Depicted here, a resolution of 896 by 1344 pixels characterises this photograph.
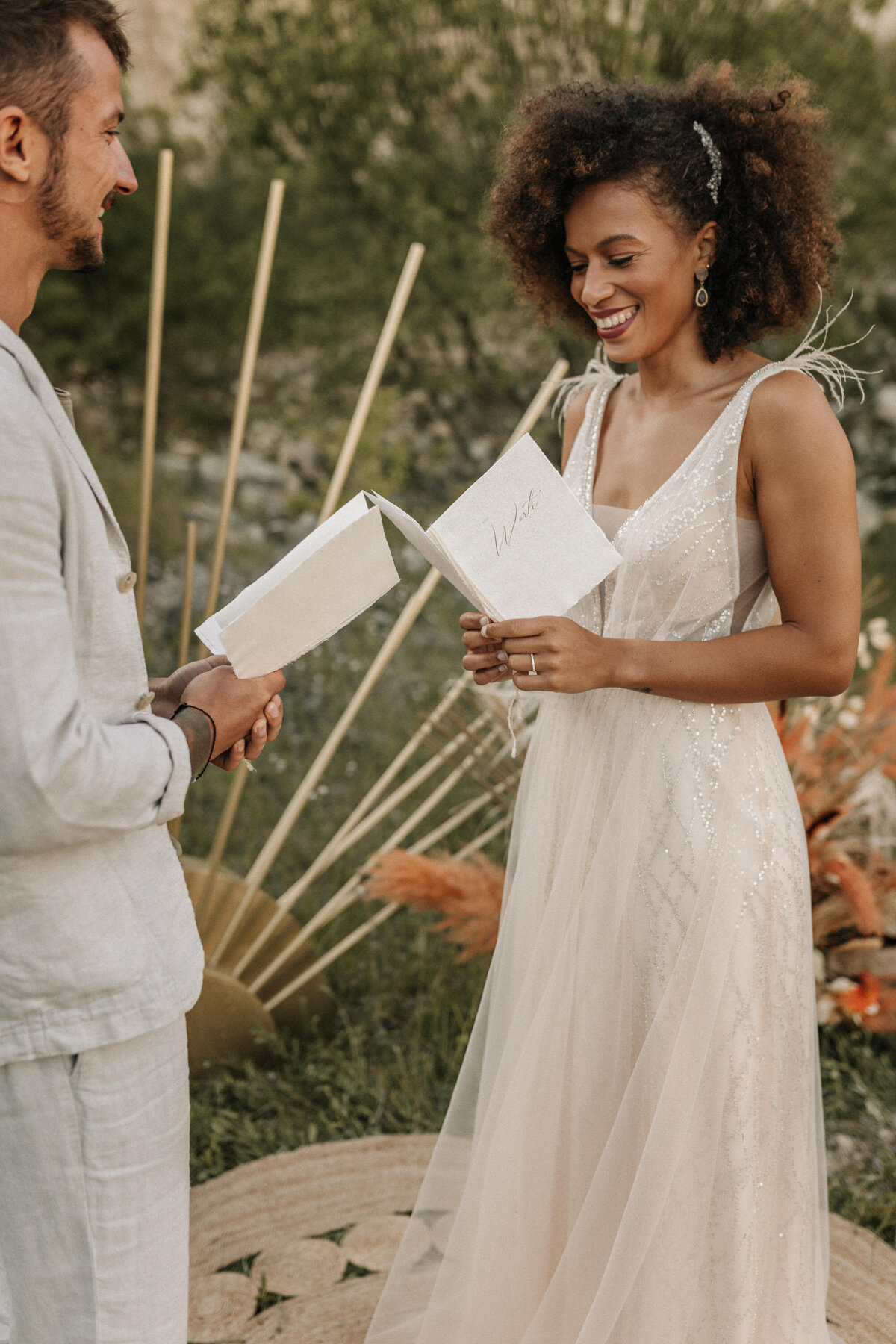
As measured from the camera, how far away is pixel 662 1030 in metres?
1.83

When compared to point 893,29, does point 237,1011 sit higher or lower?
lower

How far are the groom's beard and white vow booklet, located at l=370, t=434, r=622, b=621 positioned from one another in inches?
21.1

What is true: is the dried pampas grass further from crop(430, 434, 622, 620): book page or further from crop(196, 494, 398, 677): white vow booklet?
crop(196, 494, 398, 677): white vow booklet

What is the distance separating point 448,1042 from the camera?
3.33m

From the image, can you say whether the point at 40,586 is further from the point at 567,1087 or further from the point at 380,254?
the point at 380,254

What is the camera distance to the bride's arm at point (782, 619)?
5.65 ft

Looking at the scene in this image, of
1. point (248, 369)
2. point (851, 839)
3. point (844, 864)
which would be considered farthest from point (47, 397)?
point (851, 839)

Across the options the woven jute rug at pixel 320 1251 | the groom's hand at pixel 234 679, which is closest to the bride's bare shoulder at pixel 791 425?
the groom's hand at pixel 234 679

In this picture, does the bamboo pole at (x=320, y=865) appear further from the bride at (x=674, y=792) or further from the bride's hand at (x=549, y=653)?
the bride's hand at (x=549, y=653)

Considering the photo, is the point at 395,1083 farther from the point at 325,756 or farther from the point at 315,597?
the point at 315,597

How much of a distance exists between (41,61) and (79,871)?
Answer: 89 cm

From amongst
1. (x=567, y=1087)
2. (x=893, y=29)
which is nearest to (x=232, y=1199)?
(x=567, y=1087)

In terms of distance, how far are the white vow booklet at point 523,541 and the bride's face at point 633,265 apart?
0.36 m

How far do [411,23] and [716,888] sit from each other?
21.6 ft
